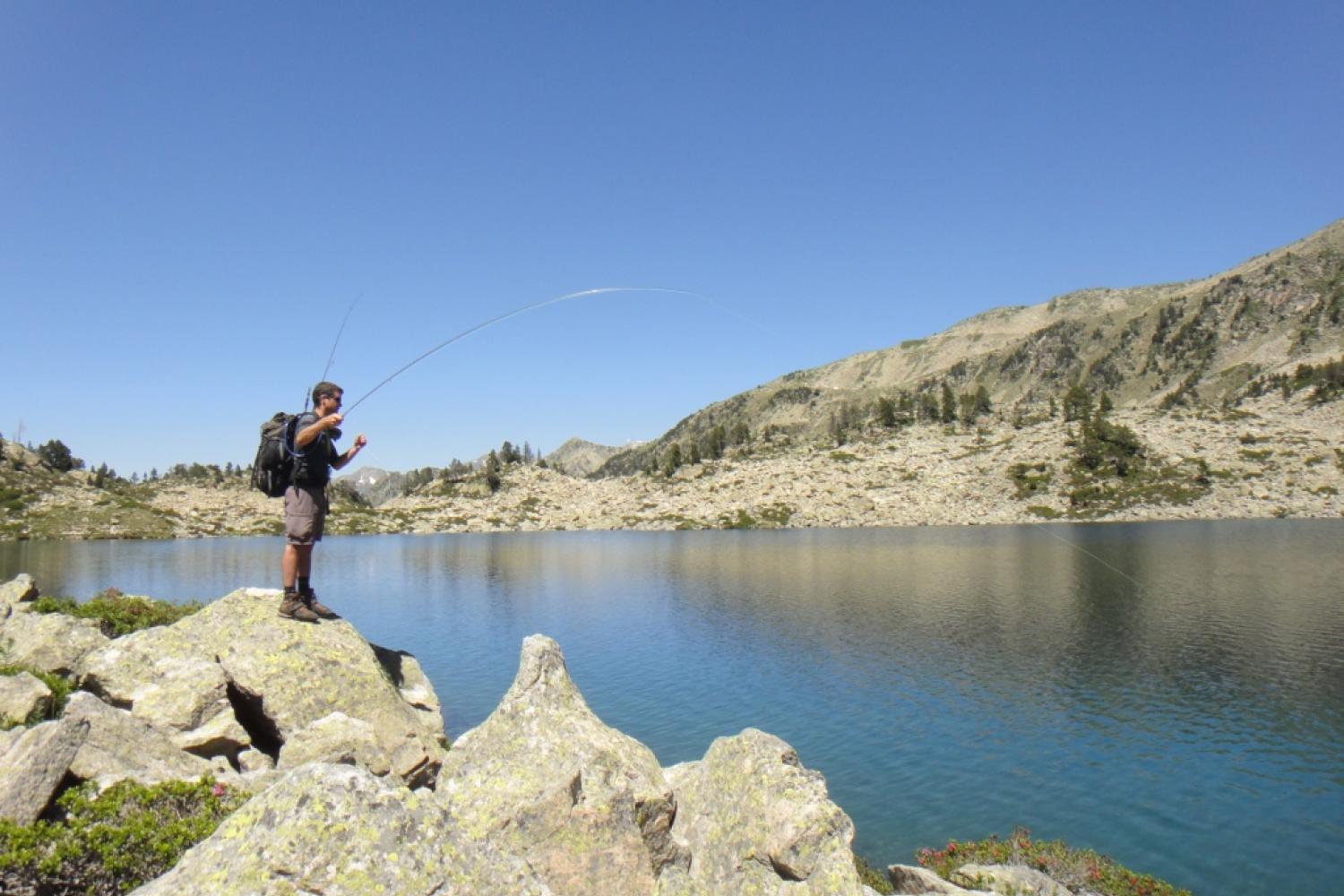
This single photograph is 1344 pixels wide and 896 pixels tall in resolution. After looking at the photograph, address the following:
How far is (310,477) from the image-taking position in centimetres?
1397

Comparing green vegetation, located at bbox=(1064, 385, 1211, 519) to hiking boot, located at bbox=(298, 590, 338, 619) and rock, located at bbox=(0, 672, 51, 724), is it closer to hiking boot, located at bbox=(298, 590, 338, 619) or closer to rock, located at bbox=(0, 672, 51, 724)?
hiking boot, located at bbox=(298, 590, 338, 619)

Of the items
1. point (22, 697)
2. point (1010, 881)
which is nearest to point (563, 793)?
point (1010, 881)

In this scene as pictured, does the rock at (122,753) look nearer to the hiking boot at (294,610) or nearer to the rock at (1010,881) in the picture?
the hiking boot at (294,610)

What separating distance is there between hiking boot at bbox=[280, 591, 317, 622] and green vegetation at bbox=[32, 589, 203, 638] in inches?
438

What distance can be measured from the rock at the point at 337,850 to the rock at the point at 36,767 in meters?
3.79

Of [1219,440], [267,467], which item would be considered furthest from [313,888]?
[1219,440]

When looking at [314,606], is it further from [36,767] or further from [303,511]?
[36,767]

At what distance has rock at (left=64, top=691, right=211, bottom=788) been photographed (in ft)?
30.6

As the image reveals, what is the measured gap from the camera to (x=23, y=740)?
8.44 m

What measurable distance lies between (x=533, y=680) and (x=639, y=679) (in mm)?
21423

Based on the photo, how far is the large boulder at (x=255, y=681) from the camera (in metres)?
13.2

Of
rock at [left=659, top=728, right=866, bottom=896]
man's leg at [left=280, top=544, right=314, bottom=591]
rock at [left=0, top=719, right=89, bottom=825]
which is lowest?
rock at [left=659, top=728, right=866, bottom=896]

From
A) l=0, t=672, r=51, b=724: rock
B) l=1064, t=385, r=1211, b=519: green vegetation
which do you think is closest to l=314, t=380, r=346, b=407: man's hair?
l=0, t=672, r=51, b=724: rock

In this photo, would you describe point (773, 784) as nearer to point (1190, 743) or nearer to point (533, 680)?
point (533, 680)
